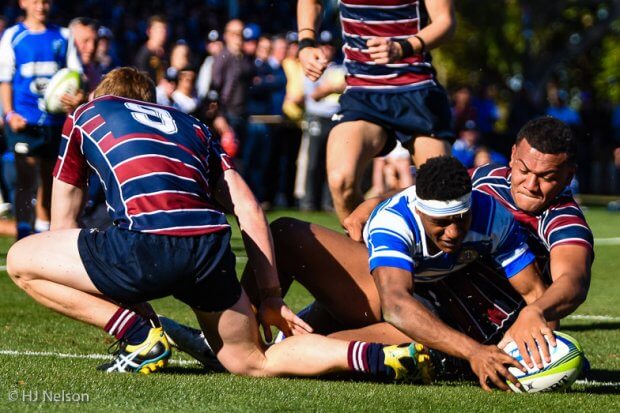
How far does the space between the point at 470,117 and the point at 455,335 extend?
47.6 ft

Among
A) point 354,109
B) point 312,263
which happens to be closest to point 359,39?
point 354,109

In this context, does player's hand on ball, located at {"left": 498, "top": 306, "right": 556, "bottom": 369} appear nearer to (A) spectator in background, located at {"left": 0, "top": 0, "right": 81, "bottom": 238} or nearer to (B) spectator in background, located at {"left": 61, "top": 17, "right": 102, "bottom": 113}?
(A) spectator in background, located at {"left": 0, "top": 0, "right": 81, "bottom": 238}

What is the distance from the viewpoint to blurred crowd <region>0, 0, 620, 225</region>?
44.0 ft

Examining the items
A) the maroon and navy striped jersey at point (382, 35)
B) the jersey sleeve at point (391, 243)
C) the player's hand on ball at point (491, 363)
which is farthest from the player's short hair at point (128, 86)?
the player's hand on ball at point (491, 363)

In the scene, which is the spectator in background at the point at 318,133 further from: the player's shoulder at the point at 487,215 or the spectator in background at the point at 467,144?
the player's shoulder at the point at 487,215

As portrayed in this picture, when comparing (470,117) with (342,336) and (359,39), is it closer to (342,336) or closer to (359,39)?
(359,39)

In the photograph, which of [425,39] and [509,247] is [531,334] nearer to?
[509,247]

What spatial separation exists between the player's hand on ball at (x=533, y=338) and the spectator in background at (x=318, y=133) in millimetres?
10252

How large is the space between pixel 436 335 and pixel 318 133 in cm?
1157

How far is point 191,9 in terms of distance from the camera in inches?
880

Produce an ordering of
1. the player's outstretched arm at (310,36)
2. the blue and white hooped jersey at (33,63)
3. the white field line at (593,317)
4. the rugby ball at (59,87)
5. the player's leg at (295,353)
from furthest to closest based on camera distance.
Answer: the blue and white hooped jersey at (33,63) < the rugby ball at (59,87) < the white field line at (593,317) < the player's outstretched arm at (310,36) < the player's leg at (295,353)

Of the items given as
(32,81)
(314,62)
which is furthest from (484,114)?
(314,62)

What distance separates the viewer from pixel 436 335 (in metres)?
4.98

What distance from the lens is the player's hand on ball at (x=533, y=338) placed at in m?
5.00
